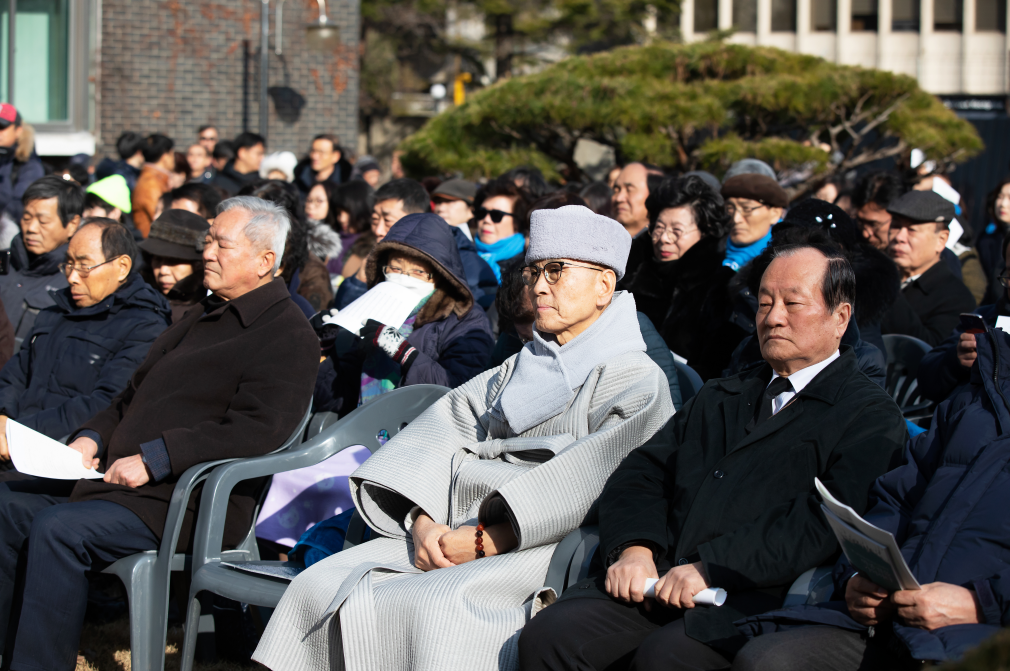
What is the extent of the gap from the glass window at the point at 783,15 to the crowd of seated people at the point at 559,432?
2871 cm

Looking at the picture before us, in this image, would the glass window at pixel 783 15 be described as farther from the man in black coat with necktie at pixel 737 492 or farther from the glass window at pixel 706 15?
the man in black coat with necktie at pixel 737 492

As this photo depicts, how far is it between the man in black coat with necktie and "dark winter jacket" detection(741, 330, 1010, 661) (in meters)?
0.11

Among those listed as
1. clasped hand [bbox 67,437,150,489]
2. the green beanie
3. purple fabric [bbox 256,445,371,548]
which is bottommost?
purple fabric [bbox 256,445,371,548]

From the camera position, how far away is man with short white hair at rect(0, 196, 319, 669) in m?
3.39

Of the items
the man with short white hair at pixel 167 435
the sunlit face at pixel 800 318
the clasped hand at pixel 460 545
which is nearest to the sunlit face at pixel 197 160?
the man with short white hair at pixel 167 435

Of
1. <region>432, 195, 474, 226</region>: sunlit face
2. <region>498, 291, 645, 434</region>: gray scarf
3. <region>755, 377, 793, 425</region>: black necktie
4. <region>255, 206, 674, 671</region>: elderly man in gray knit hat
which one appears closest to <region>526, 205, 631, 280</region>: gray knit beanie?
<region>255, 206, 674, 671</region>: elderly man in gray knit hat

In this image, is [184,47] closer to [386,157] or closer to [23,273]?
[23,273]

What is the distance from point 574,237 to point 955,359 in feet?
5.17

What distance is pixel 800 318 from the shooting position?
2.79 m

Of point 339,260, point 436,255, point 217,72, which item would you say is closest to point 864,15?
point 217,72

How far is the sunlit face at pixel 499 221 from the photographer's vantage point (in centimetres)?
603

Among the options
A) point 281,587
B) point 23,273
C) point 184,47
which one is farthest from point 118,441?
point 184,47

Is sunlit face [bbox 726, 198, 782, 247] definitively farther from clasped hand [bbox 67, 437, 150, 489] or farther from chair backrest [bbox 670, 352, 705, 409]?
clasped hand [bbox 67, 437, 150, 489]

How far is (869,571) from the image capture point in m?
2.21
